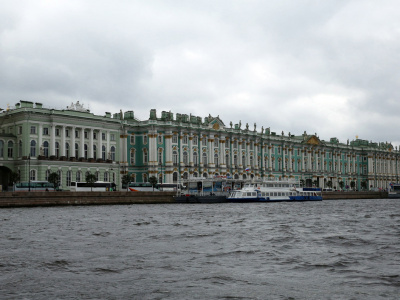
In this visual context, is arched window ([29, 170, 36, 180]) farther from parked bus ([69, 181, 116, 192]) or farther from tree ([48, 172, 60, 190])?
parked bus ([69, 181, 116, 192])

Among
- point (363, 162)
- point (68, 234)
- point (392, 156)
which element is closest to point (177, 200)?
point (68, 234)

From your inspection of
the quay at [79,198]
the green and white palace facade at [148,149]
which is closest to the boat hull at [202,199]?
the quay at [79,198]

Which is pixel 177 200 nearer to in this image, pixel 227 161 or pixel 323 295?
pixel 227 161

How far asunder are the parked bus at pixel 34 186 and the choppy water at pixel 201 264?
3813 cm

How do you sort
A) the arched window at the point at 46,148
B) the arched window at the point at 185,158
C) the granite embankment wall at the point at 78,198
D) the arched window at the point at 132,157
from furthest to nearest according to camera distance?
the arched window at the point at 185,158
the arched window at the point at 132,157
the arched window at the point at 46,148
the granite embankment wall at the point at 78,198

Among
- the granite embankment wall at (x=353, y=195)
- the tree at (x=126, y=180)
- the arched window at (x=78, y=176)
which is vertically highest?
the arched window at (x=78, y=176)

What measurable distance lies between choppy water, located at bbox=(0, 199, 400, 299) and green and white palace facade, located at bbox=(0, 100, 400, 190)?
46508mm

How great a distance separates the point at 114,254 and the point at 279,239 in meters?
7.15

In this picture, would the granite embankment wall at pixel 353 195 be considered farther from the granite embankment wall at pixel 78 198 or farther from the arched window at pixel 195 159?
the granite embankment wall at pixel 78 198

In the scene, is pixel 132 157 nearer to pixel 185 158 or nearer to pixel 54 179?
pixel 185 158

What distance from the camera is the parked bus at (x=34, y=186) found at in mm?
60941

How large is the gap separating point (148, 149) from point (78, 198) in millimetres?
28168

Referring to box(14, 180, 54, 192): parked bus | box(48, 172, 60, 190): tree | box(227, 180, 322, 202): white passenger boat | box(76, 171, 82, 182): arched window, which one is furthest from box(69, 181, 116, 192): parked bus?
box(227, 180, 322, 202): white passenger boat

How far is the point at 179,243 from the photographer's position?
20.2m
